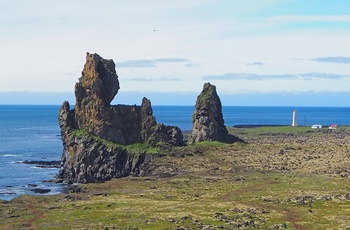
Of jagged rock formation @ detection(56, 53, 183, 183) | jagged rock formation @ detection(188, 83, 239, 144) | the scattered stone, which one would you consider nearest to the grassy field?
jagged rock formation @ detection(56, 53, 183, 183)

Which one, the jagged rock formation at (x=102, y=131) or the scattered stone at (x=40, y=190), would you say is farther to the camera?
the jagged rock formation at (x=102, y=131)

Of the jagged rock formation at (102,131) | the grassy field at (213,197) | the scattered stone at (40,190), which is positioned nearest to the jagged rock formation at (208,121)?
the grassy field at (213,197)

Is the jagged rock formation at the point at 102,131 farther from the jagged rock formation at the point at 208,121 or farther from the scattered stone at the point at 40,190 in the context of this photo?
the scattered stone at the point at 40,190

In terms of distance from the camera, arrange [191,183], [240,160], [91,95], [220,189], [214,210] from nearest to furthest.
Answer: [214,210], [220,189], [191,183], [240,160], [91,95]

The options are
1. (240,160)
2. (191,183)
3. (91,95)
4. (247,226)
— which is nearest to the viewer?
(247,226)

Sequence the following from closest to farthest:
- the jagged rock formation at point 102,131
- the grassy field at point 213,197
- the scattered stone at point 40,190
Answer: the grassy field at point 213,197, the scattered stone at point 40,190, the jagged rock formation at point 102,131

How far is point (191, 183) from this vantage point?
455ft

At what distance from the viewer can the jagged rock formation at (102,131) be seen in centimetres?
16575

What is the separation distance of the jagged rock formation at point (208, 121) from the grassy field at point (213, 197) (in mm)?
10964

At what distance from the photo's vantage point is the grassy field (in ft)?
323

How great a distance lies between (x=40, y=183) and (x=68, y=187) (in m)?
11.0

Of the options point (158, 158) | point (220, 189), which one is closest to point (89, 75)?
point (158, 158)

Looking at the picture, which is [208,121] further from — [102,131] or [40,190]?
[40,190]

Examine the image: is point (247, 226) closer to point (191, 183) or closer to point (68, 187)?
point (191, 183)
